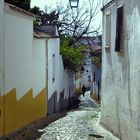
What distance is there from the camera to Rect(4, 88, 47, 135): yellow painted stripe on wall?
40.7 ft

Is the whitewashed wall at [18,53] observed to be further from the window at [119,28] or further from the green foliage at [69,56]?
the green foliage at [69,56]

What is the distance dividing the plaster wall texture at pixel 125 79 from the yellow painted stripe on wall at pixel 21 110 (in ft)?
8.72

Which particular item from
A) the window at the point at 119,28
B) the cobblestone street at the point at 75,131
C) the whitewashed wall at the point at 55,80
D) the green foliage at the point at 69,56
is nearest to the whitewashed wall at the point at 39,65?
the whitewashed wall at the point at 55,80

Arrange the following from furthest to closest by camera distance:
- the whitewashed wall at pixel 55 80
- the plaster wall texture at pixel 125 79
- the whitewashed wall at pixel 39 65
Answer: the whitewashed wall at pixel 55 80 → the whitewashed wall at pixel 39 65 → the plaster wall texture at pixel 125 79

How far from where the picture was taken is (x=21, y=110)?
14.2 meters

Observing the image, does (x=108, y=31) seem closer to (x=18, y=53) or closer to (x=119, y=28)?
(x=119, y=28)

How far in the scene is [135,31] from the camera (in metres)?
10.4

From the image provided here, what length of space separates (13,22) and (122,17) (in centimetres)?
312

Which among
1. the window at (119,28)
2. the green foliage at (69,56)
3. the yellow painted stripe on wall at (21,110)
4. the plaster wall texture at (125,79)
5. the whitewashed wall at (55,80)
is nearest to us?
the plaster wall texture at (125,79)

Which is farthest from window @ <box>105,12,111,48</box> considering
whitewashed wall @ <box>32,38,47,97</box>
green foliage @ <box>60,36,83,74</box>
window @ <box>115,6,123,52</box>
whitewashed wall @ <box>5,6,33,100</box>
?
green foliage @ <box>60,36,83,74</box>

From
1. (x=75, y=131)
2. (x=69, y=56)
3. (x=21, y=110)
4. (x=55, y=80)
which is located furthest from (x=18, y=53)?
(x=69, y=56)

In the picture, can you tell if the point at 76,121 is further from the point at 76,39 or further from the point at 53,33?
the point at 76,39

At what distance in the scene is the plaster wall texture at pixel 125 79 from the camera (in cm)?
1027

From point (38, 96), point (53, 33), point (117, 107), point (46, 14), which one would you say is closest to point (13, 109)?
point (117, 107)
